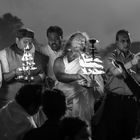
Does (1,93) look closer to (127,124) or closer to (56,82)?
(56,82)

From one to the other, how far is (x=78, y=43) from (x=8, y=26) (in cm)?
219

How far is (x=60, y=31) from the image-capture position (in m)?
7.97

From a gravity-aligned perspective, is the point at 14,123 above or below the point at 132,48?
below

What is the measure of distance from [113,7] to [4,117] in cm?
447

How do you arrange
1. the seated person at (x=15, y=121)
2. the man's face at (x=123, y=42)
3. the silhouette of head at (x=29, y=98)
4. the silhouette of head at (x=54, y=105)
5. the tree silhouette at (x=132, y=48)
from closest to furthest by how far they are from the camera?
1. the silhouette of head at (x=54, y=105)
2. the silhouette of head at (x=29, y=98)
3. the seated person at (x=15, y=121)
4. the man's face at (x=123, y=42)
5. the tree silhouette at (x=132, y=48)

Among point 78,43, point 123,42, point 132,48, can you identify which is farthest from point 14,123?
point 132,48

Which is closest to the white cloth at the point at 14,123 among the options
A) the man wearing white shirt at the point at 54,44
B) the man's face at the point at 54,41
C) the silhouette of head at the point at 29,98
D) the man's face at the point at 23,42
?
the silhouette of head at the point at 29,98

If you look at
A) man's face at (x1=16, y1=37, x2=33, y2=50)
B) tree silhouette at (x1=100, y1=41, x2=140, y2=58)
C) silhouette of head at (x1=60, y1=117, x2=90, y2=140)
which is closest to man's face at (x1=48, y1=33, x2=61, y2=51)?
man's face at (x1=16, y1=37, x2=33, y2=50)

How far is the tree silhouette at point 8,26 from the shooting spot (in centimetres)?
905

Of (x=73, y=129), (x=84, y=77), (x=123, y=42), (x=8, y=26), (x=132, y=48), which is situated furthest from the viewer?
(x=8, y=26)

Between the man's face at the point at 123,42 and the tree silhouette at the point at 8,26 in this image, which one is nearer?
the man's face at the point at 123,42

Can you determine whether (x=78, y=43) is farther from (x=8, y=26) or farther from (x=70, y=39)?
(x=8, y=26)

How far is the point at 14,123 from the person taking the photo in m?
5.12

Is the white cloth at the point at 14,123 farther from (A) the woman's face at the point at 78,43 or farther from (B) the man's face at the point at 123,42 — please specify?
(B) the man's face at the point at 123,42
